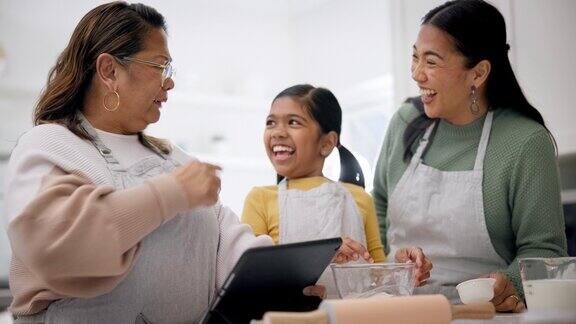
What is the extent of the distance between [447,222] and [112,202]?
40.0 inches

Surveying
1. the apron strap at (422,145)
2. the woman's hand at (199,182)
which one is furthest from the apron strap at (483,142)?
the woman's hand at (199,182)

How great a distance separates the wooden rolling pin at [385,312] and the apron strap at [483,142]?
2.56 ft

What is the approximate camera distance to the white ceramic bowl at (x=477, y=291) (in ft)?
4.47

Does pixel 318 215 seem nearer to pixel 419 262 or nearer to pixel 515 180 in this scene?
pixel 419 262

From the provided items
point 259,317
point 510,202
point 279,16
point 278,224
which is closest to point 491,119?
point 510,202

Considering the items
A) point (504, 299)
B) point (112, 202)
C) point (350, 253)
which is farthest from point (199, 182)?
point (504, 299)

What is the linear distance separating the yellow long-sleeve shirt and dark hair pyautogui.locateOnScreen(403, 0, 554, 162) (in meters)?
0.46

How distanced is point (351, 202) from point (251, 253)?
90 centimetres

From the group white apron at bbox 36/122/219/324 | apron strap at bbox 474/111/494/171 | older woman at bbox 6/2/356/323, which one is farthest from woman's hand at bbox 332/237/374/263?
apron strap at bbox 474/111/494/171

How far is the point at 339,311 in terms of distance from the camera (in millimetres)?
962

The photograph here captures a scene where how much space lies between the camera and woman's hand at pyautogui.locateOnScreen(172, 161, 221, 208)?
1198mm

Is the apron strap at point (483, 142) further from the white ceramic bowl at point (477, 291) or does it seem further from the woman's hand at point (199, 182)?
the woman's hand at point (199, 182)

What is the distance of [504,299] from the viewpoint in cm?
156

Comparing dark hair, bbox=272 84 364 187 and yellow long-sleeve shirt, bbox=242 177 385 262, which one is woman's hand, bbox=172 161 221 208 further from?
dark hair, bbox=272 84 364 187
